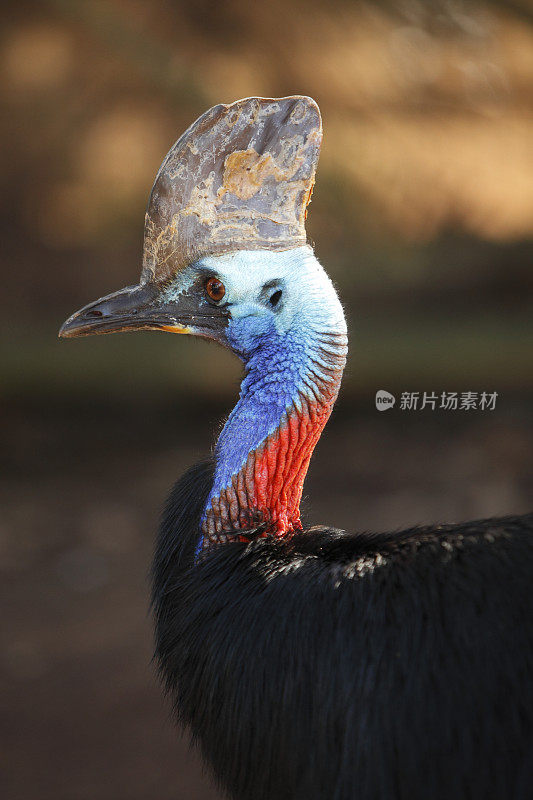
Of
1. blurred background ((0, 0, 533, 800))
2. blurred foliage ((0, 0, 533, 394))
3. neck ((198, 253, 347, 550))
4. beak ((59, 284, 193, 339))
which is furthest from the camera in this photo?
blurred foliage ((0, 0, 533, 394))

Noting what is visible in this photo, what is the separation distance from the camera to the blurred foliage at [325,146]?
344 centimetres

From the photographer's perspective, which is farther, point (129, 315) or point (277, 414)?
point (129, 315)

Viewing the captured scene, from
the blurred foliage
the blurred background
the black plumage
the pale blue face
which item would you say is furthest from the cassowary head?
the blurred foliage

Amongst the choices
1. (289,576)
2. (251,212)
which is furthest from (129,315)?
(289,576)

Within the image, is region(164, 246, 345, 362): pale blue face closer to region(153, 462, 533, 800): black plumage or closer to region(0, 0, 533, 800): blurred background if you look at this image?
region(153, 462, 533, 800): black plumage

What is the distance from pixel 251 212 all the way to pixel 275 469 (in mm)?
361

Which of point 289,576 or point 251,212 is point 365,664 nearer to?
point 289,576

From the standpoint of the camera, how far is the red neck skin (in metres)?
1.36

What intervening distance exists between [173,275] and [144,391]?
231cm

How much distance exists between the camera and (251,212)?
1.38m

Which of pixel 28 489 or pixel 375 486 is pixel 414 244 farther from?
pixel 28 489

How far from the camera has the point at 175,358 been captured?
12.1ft

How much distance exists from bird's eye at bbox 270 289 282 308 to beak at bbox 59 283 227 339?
4.1 inches

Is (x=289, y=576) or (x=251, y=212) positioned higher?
(x=251, y=212)
